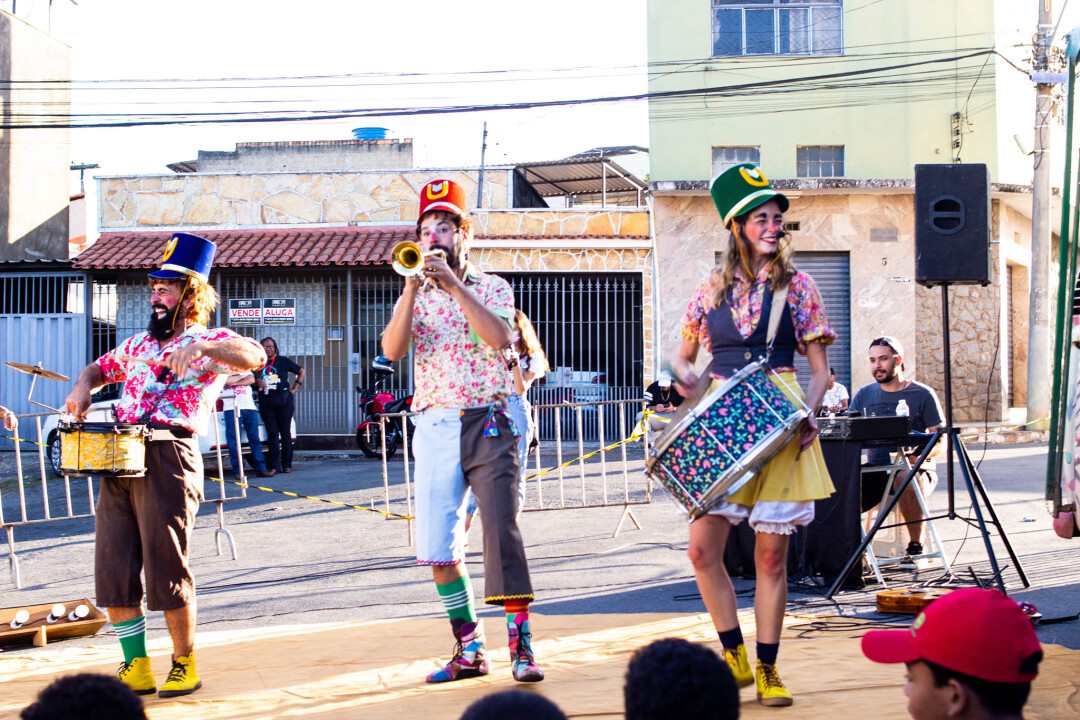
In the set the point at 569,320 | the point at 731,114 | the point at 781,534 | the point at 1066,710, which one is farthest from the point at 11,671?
the point at 731,114

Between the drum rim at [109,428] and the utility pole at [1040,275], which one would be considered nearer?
the drum rim at [109,428]

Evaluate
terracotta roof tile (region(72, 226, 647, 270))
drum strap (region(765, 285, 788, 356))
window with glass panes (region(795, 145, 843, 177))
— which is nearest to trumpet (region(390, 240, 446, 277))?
drum strap (region(765, 285, 788, 356))

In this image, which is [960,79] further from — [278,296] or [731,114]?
[278,296]

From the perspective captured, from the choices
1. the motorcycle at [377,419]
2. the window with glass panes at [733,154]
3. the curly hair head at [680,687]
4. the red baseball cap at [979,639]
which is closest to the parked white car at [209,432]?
the motorcycle at [377,419]

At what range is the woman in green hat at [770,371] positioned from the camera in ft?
13.2

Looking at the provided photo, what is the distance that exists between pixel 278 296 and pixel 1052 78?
13.8m

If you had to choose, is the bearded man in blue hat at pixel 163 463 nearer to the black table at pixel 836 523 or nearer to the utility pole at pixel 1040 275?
the black table at pixel 836 523

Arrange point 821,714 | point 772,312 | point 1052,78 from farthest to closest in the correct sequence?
point 1052,78 < point 772,312 < point 821,714

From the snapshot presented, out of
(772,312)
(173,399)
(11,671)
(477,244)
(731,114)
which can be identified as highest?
(731,114)

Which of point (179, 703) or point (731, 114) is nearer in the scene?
point (179, 703)

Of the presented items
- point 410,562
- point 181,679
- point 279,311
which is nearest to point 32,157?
point 279,311

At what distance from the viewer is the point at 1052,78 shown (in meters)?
17.7

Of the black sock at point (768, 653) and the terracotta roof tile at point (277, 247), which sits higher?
the terracotta roof tile at point (277, 247)

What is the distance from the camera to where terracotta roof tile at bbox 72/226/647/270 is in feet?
60.1
